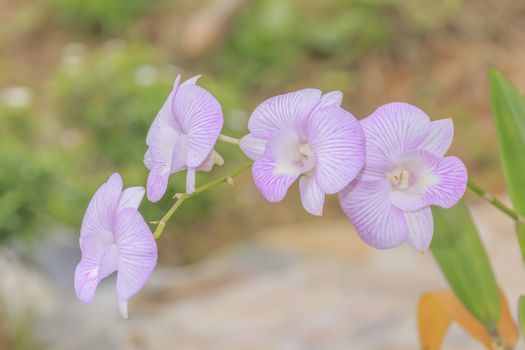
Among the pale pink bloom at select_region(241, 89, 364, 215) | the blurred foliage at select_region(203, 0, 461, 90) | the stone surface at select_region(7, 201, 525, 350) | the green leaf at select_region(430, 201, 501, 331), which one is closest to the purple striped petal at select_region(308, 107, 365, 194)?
the pale pink bloom at select_region(241, 89, 364, 215)

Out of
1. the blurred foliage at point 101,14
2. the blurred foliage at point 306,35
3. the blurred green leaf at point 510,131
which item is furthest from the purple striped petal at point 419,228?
the blurred foliage at point 101,14

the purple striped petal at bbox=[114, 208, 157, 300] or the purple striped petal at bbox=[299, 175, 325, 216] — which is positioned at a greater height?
the purple striped petal at bbox=[299, 175, 325, 216]

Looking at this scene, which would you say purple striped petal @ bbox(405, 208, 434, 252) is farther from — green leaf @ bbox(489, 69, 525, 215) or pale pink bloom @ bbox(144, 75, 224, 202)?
green leaf @ bbox(489, 69, 525, 215)

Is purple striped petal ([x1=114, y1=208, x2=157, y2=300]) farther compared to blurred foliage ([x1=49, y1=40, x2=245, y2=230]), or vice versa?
blurred foliage ([x1=49, y1=40, x2=245, y2=230])

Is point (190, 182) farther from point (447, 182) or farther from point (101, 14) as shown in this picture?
point (101, 14)

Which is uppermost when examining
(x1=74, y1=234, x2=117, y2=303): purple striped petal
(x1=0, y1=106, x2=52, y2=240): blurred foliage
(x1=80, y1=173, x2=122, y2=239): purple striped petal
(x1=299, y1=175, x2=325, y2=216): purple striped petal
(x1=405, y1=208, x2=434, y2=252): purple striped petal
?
(x1=299, y1=175, x2=325, y2=216): purple striped petal

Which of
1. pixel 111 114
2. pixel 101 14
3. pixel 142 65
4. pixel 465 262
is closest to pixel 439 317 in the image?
pixel 465 262

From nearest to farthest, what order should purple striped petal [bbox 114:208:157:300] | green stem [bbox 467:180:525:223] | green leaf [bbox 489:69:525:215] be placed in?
purple striped petal [bbox 114:208:157:300] < green stem [bbox 467:180:525:223] < green leaf [bbox 489:69:525:215]

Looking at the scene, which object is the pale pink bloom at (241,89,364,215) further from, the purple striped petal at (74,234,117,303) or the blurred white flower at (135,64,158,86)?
the blurred white flower at (135,64,158,86)

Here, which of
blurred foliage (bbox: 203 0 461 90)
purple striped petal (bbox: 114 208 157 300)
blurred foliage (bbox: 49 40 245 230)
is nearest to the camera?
purple striped petal (bbox: 114 208 157 300)
